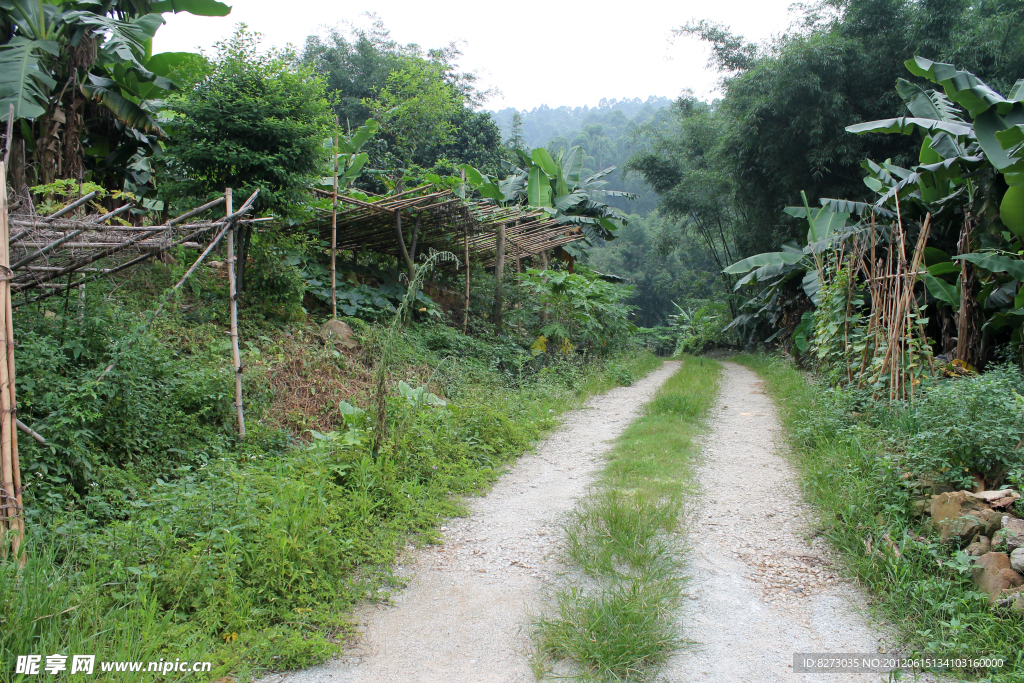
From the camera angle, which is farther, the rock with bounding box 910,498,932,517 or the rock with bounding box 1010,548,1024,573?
the rock with bounding box 910,498,932,517

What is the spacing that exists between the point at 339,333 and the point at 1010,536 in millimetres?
7186

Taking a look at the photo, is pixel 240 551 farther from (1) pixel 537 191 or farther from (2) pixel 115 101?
(1) pixel 537 191

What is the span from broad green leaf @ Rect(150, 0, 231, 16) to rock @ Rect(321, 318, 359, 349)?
4856mm

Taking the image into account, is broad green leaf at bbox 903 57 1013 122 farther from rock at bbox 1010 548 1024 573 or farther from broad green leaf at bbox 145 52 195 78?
broad green leaf at bbox 145 52 195 78

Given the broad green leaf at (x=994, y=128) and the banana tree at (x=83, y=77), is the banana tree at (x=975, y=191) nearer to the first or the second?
the broad green leaf at (x=994, y=128)

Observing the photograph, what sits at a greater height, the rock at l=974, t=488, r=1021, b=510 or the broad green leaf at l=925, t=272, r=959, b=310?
the broad green leaf at l=925, t=272, r=959, b=310

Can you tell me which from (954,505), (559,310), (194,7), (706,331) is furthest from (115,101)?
(706,331)

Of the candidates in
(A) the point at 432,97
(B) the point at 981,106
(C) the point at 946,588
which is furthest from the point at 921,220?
(A) the point at 432,97

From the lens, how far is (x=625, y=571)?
354cm

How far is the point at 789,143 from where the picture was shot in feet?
47.1

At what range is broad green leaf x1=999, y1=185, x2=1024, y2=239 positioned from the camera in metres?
5.88

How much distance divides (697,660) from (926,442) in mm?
2609

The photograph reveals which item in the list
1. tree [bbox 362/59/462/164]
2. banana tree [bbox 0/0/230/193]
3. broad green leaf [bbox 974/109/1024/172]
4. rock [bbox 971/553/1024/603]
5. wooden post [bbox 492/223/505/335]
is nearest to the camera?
rock [bbox 971/553/1024/603]

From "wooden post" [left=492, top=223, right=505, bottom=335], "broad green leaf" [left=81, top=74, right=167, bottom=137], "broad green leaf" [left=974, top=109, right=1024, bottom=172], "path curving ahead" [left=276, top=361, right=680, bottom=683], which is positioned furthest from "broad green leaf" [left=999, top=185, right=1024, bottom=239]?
"broad green leaf" [left=81, top=74, right=167, bottom=137]
